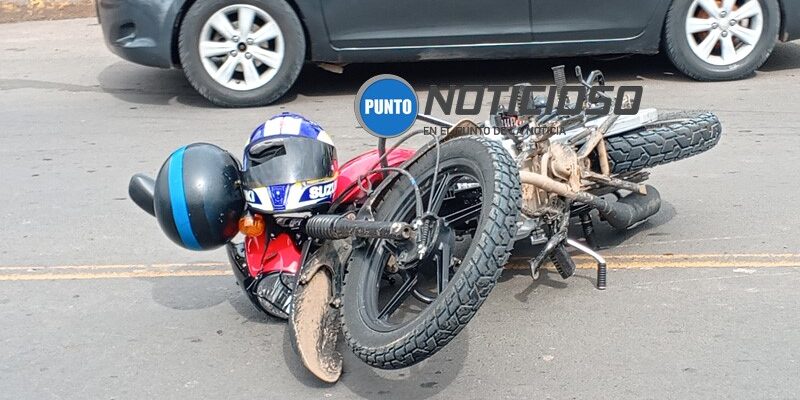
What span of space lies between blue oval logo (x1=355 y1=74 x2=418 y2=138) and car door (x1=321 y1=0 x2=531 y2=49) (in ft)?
13.4

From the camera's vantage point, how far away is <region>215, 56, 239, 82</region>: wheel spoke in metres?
8.27

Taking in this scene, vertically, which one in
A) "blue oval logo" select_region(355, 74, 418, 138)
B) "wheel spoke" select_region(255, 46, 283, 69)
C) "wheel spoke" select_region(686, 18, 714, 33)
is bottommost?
"wheel spoke" select_region(255, 46, 283, 69)

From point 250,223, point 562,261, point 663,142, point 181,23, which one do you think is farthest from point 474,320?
point 181,23

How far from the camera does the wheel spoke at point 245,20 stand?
820cm

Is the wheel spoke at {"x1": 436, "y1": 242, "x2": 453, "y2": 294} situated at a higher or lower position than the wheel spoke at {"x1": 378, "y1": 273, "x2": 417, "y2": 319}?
higher

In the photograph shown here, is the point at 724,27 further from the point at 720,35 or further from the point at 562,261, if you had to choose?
the point at 562,261

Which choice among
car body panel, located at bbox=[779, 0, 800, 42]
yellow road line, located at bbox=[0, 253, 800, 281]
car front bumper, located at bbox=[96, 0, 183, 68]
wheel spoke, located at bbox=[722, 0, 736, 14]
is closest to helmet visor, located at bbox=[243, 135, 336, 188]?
yellow road line, located at bbox=[0, 253, 800, 281]

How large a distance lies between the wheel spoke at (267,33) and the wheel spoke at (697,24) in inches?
128

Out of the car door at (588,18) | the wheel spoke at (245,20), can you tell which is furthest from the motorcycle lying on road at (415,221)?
the wheel spoke at (245,20)

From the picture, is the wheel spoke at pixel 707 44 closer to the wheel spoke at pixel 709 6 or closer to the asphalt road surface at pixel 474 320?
the wheel spoke at pixel 709 6

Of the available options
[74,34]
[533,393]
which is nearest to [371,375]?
[533,393]

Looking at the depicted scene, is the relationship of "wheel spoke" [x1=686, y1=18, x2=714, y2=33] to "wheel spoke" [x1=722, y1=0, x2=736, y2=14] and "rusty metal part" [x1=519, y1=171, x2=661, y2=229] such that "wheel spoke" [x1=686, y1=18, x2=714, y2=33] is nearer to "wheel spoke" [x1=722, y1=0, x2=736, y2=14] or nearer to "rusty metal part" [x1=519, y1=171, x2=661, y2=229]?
"wheel spoke" [x1=722, y1=0, x2=736, y2=14]

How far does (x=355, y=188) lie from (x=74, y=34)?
832 cm

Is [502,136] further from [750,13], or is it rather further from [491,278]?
[750,13]
